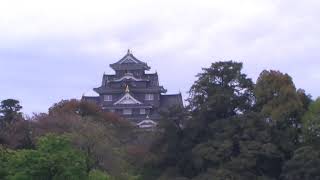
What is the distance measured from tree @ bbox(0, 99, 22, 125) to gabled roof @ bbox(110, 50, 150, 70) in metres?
20.7

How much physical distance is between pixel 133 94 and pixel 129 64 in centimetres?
332

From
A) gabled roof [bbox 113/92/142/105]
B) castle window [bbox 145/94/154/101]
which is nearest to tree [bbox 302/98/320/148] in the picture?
gabled roof [bbox 113/92/142/105]

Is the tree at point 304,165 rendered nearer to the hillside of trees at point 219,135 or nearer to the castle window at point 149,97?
the hillside of trees at point 219,135

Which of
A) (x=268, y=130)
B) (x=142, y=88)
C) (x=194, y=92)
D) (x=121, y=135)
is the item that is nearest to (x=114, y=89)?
(x=142, y=88)

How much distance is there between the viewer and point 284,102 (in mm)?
37344

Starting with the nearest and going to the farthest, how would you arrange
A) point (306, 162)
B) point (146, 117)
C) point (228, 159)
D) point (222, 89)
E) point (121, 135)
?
point (306, 162), point (228, 159), point (222, 89), point (121, 135), point (146, 117)

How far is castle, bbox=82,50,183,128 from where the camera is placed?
60.6 metres

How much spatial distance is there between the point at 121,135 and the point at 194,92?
954 centimetres

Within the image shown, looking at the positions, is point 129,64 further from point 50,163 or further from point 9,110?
point 50,163

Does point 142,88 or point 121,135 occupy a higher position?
point 142,88

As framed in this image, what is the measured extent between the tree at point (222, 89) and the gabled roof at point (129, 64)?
25.2 metres

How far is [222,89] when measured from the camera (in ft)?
127

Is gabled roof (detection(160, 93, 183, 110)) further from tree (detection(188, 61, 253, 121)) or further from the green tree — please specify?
the green tree

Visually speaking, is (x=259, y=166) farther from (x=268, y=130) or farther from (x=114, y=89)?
(x=114, y=89)
